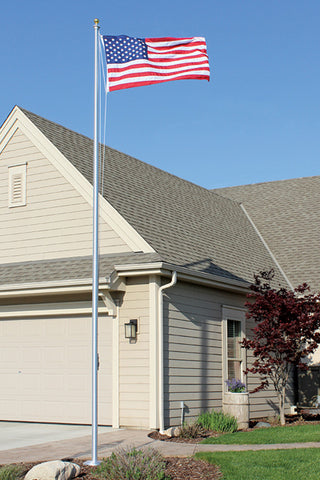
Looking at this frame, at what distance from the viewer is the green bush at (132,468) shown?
314 inches

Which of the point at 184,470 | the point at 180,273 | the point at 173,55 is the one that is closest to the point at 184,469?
the point at 184,470

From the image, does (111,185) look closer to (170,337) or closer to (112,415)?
(170,337)

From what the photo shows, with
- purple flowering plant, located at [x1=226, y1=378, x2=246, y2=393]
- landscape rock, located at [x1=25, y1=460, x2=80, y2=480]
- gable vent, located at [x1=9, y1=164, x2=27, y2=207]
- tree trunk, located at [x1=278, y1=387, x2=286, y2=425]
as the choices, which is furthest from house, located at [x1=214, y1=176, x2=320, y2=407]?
landscape rock, located at [x1=25, y1=460, x2=80, y2=480]

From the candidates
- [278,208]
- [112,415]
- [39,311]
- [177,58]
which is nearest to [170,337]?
[112,415]

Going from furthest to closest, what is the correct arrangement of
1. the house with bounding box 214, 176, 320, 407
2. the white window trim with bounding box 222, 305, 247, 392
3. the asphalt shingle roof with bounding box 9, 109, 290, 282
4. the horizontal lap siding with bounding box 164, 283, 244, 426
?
1. the house with bounding box 214, 176, 320, 407
2. the white window trim with bounding box 222, 305, 247, 392
3. the asphalt shingle roof with bounding box 9, 109, 290, 282
4. the horizontal lap siding with bounding box 164, 283, 244, 426

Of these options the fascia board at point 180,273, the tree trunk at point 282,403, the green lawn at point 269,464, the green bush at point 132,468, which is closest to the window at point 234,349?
the fascia board at point 180,273

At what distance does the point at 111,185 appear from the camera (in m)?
15.9

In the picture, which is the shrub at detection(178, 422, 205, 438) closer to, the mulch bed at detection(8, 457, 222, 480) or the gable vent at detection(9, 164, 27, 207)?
the mulch bed at detection(8, 457, 222, 480)

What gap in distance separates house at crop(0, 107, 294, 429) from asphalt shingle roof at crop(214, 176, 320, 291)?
334 centimetres

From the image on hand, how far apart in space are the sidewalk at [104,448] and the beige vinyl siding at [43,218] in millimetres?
4326

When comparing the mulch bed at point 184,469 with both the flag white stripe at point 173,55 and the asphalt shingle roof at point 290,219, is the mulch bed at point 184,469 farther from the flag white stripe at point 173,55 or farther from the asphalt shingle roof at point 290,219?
the asphalt shingle roof at point 290,219

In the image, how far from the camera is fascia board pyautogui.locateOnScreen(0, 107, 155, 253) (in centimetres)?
1403

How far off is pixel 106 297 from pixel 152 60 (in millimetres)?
4959

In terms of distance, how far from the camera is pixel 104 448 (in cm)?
1048
